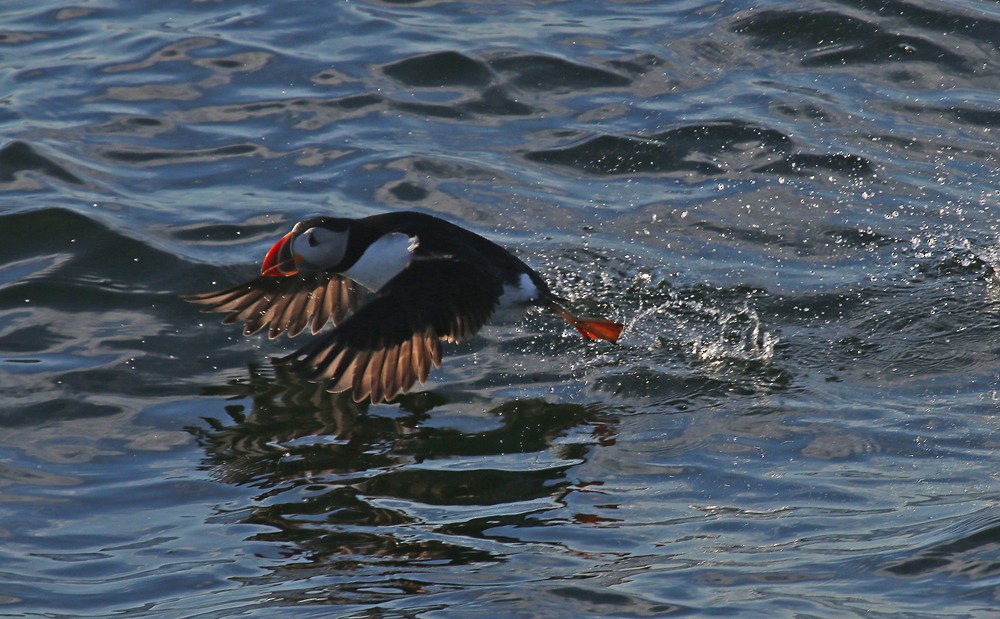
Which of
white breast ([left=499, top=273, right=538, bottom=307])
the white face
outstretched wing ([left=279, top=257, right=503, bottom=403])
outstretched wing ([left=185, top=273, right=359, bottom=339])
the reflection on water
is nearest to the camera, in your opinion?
the reflection on water

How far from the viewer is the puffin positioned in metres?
A: 4.97

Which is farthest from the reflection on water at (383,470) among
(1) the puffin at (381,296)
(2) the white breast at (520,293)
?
(2) the white breast at (520,293)

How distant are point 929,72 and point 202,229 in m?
4.67

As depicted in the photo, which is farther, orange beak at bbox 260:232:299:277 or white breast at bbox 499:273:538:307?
orange beak at bbox 260:232:299:277

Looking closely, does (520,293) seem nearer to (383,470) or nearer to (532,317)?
(532,317)

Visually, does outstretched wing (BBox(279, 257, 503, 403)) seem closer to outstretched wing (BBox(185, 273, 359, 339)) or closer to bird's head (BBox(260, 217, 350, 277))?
bird's head (BBox(260, 217, 350, 277))

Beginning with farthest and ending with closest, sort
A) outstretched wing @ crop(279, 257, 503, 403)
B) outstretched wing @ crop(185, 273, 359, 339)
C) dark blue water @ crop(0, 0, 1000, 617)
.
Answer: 1. outstretched wing @ crop(185, 273, 359, 339)
2. outstretched wing @ crop(279, 257, 503, 403)
3. dark blue water @ crop(0, 0, 1000, 617)

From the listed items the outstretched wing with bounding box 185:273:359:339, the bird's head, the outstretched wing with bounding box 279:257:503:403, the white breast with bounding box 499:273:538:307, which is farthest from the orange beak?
the white breast with bounding box 499:273:538:307

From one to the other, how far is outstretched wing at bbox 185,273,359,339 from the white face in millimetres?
352

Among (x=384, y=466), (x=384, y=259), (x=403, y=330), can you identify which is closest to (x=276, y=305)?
(x=384, y=259)

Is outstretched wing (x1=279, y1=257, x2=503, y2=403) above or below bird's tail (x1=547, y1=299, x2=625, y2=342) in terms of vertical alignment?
above

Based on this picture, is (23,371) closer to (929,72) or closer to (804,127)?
(804,127)

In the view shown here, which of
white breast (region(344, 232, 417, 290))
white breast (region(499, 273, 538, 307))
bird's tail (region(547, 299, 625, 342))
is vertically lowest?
bird's tail (region(547, 299, 625, 342))

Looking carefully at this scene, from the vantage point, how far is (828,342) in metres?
5.84
